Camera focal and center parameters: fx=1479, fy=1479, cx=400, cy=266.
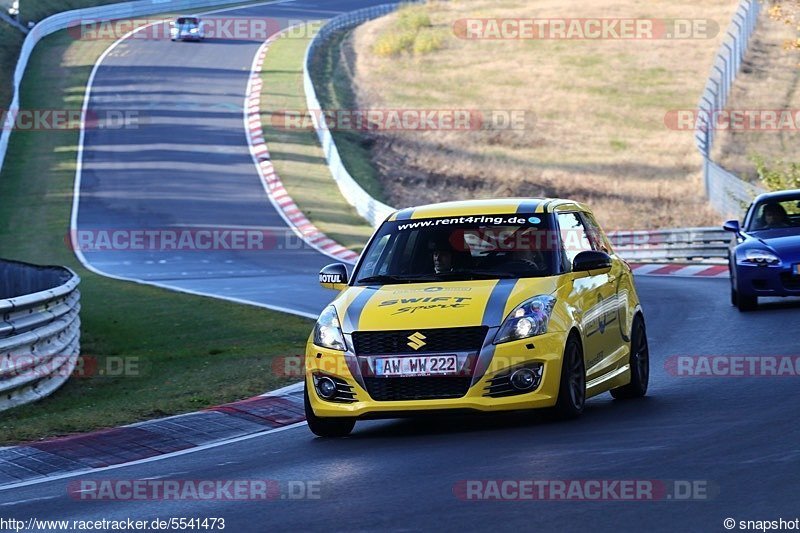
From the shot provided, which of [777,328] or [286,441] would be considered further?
[777,328]

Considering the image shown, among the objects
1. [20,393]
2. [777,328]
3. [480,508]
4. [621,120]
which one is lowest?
[621,120]

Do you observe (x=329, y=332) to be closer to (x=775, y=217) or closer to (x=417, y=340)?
(x=417, y=340)

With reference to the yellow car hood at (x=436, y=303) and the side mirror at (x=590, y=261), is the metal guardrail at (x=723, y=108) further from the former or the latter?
the yellow car hood at (x=436, y=303)

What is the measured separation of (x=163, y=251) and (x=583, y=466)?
2581 cm

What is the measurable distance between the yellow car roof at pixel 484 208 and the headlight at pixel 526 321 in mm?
1323

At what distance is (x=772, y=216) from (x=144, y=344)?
8.12 m

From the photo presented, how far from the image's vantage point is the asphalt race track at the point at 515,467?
7059 millimetres

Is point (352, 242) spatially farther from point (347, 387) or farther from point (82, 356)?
point (347, 387)

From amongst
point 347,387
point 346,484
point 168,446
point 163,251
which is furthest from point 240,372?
point 163,251

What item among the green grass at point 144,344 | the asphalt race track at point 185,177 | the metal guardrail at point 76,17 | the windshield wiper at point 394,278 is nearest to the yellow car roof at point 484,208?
the windshield wiper at point 394,278

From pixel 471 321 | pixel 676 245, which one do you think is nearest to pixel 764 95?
pixel 676 245

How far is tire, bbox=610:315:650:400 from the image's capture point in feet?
38.2

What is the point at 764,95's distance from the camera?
52844 mm

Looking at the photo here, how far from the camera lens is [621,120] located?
5144 centimetres
